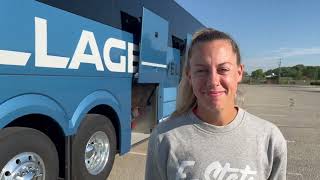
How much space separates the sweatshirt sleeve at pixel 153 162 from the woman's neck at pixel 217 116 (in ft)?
0.71

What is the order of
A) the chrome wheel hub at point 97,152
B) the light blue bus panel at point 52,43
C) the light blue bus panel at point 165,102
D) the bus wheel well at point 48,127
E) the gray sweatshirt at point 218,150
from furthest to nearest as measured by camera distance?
the light blue bus panel at point 165,102, the chrome wheel hub at point 97,152, the bus wheel well at point 48,127, the light blue bus panel at point 52,43, the gray sweatshirt at point 218,150

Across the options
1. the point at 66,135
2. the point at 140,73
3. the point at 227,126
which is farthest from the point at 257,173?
the point at 140,73

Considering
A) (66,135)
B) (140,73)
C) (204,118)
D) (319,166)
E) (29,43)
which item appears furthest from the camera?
(319,166)

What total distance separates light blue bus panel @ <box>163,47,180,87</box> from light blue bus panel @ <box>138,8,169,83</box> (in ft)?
1.33

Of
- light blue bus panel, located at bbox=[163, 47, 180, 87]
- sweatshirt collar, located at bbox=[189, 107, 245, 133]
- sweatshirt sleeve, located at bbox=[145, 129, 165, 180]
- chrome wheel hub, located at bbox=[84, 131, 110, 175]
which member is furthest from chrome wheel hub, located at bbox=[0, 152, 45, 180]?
light blue bus panel, located at bbox=[163, 47, 180, 87]

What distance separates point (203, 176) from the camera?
5.12 feet

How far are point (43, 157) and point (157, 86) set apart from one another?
355 centimetres

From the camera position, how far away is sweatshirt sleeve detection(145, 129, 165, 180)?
1708 millimetres

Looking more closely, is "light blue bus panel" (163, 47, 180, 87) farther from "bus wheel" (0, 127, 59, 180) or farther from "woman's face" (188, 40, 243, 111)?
"woman's face" (188, 40, 243, 111)

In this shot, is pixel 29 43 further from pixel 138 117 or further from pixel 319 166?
pixel 319 166

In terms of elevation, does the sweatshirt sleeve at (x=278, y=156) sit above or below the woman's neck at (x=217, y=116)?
below

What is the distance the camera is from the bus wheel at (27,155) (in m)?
3.37

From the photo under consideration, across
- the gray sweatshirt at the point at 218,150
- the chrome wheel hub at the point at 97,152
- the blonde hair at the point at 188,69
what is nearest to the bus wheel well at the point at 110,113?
the chrome wheel hub at the point at 97,152

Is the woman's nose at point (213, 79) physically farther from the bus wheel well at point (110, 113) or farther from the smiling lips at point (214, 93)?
the bus wheel well at point (110, 113)
